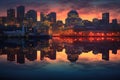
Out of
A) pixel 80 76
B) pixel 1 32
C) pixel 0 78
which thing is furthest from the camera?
pixel 1 32

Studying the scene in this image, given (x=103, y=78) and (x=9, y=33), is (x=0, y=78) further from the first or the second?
(x=9, y=33)

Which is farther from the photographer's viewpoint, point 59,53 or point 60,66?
point 59,53

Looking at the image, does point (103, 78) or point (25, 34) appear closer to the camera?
point (103, 78)

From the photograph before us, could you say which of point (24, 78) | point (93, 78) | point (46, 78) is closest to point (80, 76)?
point (93, 78)

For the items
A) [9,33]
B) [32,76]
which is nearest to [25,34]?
[9,33]

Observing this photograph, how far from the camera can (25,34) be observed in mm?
159875

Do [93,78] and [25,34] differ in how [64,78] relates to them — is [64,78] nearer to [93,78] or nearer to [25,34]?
[93,78]

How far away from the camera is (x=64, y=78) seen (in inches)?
518

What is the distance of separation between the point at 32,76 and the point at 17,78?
3.01 feet

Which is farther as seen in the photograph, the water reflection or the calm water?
the water reflection

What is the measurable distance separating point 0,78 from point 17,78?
0.82 metres

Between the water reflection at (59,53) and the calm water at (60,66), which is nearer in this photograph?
the calm water at (60,66)

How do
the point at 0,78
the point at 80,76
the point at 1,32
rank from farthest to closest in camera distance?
the point at 1,32, the point at 80,76, the point at 0,78

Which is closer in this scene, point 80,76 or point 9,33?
point 80,76
